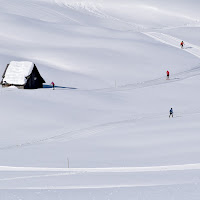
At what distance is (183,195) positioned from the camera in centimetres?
1345

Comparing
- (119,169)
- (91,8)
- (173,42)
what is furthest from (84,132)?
(91,8)

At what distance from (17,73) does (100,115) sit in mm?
12204

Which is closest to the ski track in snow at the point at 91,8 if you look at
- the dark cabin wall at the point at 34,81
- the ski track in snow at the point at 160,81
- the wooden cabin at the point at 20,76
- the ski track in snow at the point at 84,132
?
the ski track in snow at the point at 160,81

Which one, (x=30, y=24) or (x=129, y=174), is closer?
(x=129, y=174)

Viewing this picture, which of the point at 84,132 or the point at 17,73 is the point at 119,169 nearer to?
the point at 84,132

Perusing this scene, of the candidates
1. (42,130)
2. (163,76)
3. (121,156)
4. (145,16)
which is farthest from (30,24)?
(121,156)

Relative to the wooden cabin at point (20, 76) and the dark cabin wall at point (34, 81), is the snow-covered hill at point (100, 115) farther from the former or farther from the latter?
the wooden cabin at point (20, 76)

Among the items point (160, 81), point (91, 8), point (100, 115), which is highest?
point (91, 8)

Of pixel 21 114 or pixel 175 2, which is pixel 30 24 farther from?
pixel 175 2

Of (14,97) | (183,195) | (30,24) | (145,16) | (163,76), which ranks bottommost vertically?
(183,195)

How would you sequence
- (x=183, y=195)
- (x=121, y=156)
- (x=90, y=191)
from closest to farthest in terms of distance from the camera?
(x=183, y=195), (x=90, y=191), (x=121, y=156)

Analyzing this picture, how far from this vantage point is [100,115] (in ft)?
124

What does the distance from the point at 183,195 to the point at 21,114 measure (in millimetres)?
23675

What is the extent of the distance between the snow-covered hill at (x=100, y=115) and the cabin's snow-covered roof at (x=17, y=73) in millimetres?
2756
